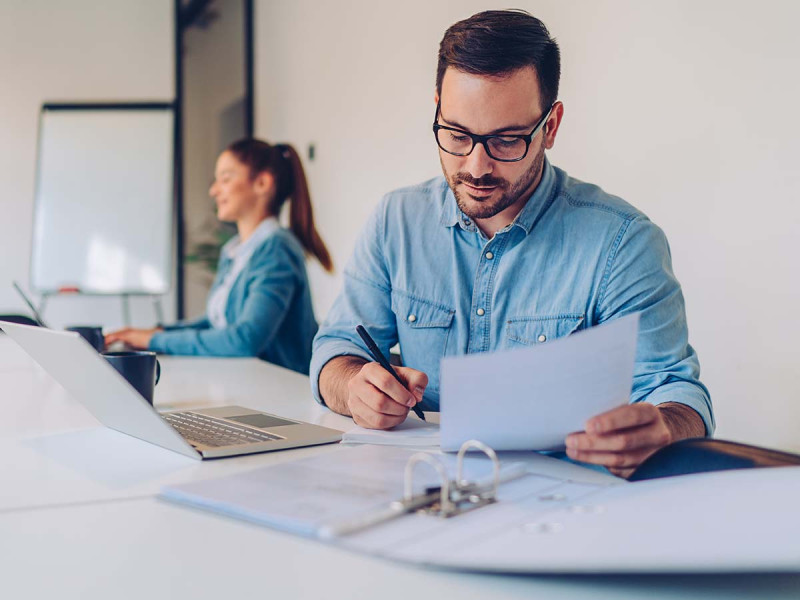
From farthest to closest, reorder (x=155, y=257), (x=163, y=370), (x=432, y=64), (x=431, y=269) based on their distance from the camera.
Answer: (x=155, y=257), (x=432, y=64), (x=163, y=370), (x=431, y=269)

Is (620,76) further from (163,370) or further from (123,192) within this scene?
(123,192)

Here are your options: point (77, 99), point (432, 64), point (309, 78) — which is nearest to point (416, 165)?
point (432, 64)

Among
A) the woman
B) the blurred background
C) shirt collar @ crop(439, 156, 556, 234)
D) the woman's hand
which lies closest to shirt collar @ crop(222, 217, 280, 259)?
the woman

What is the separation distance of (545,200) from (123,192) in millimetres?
4283

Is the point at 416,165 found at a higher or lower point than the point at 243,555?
higher

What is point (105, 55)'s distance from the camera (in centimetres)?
545

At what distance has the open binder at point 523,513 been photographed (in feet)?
1.84

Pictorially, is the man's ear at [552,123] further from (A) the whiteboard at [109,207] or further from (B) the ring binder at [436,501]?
(A) the whiteboard at [109,207]

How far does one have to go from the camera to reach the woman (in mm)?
2242

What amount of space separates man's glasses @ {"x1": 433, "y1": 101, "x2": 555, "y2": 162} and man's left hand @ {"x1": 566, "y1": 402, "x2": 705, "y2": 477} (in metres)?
0.56

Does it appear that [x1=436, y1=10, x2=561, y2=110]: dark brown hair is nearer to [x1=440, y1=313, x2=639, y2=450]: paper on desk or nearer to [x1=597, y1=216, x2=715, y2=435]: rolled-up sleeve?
[x1=597, y1=216, x2=715, y2=435]: rolled-up sleeve

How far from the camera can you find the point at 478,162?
131 centimetres

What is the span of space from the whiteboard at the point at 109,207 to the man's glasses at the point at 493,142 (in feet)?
13.4

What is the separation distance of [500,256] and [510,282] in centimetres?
5
